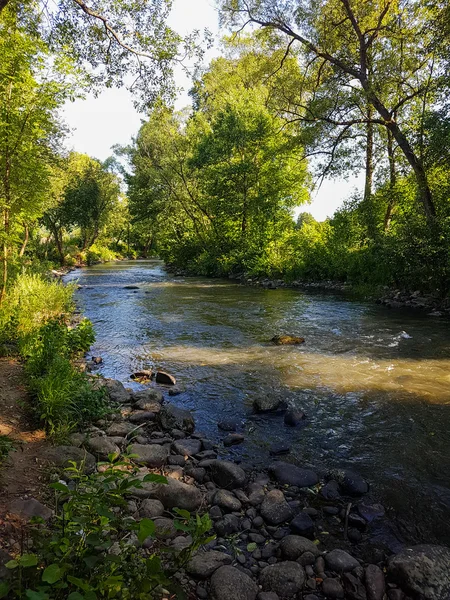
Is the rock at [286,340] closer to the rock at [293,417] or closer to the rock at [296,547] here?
the rock at [293,417]

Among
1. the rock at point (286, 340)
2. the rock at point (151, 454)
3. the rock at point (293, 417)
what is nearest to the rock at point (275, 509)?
the rock at point (151, 454)

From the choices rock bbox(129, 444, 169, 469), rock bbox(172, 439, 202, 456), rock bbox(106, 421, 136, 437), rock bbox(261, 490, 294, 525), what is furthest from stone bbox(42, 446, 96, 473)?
rock bbox(261, 490, 294, 525)

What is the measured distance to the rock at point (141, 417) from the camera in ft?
17.7

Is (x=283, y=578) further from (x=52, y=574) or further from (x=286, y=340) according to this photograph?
(x=286, y=340)

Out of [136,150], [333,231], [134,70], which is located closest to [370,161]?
[333,231]

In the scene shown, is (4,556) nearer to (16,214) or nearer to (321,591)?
(321,591)

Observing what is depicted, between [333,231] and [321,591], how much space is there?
2030 cm

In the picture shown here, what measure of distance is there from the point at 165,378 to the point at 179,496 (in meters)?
3.61

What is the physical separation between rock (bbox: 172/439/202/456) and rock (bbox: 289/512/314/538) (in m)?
1.61

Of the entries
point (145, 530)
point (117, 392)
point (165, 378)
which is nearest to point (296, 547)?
point (145, 530)

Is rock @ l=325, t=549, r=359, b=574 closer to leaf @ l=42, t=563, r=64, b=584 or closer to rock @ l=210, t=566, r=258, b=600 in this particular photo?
rock @ l=210, t=566, r=258, b=600

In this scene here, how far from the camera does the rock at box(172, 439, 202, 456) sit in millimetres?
4651

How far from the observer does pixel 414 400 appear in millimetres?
6168

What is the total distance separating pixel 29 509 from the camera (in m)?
2.92
